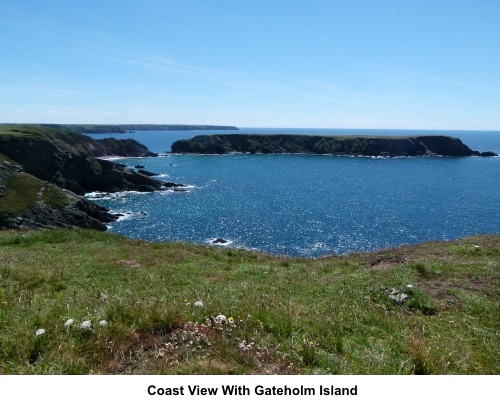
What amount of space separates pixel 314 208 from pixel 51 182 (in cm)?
6336

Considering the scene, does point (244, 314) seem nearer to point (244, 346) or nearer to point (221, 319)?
point (221, 319)

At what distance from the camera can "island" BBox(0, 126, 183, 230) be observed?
59.2m

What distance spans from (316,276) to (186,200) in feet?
246

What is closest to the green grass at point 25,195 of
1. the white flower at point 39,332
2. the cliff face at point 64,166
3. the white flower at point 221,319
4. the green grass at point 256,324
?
the cliff face at point 64,166

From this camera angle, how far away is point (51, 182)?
90.6m

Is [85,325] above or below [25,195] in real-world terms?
above

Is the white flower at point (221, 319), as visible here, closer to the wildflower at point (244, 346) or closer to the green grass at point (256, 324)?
the green grass at point (256, 324)

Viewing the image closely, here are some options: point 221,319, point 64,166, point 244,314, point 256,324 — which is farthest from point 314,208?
point 221,319

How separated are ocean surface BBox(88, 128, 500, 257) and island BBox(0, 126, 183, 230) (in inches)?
222

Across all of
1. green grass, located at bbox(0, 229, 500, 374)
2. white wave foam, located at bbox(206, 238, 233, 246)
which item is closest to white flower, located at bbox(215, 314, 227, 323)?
green grass, located at bbox(0, 229, 500, 374)

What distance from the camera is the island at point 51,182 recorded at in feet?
194

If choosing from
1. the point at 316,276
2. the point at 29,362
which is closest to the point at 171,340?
the point at 29,362

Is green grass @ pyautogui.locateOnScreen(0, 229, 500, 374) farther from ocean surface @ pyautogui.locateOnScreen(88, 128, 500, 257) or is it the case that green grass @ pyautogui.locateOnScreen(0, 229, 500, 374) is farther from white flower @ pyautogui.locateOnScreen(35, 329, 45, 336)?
ocean surface @ pyautogui.locateOnScreen(88, 128, 500, 257)

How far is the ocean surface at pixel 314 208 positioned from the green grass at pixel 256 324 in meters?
38.0
